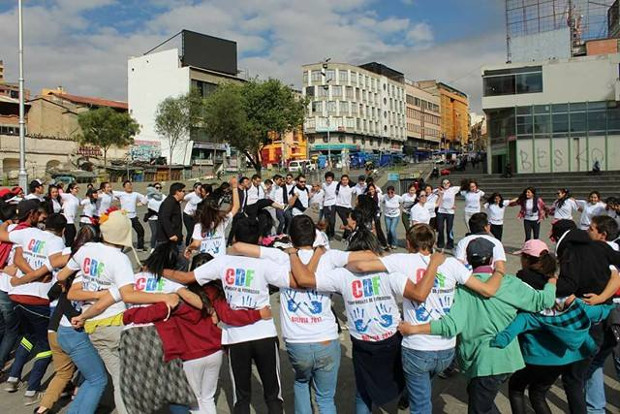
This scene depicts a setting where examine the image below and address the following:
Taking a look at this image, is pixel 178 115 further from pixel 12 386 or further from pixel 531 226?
pixel 12 386

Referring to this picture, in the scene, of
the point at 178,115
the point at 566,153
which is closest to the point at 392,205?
the point at 566,153

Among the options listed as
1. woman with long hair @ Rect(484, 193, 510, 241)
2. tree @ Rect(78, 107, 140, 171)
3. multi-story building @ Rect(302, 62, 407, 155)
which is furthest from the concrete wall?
woman with long hair @ Rect(484, 193, 510, 241)

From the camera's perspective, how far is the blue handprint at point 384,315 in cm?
336

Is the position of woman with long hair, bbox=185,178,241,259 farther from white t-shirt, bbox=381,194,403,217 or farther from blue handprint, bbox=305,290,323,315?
white t-shirt, bbox=381,194,403,217

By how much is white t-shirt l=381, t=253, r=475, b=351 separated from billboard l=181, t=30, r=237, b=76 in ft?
206

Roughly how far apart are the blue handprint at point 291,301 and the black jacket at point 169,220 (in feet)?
14.2

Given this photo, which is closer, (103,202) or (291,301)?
(291,301)

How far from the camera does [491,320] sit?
3307mm

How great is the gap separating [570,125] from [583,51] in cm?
1754

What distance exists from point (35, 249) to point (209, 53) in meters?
62.8

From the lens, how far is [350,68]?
81.9 meters

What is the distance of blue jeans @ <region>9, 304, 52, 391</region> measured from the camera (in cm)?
463

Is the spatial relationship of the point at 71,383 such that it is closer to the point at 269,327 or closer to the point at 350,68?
the point at 269,327

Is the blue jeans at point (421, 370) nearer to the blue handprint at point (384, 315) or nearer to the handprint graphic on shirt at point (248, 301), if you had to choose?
the blue handprint at point (384, 315)
